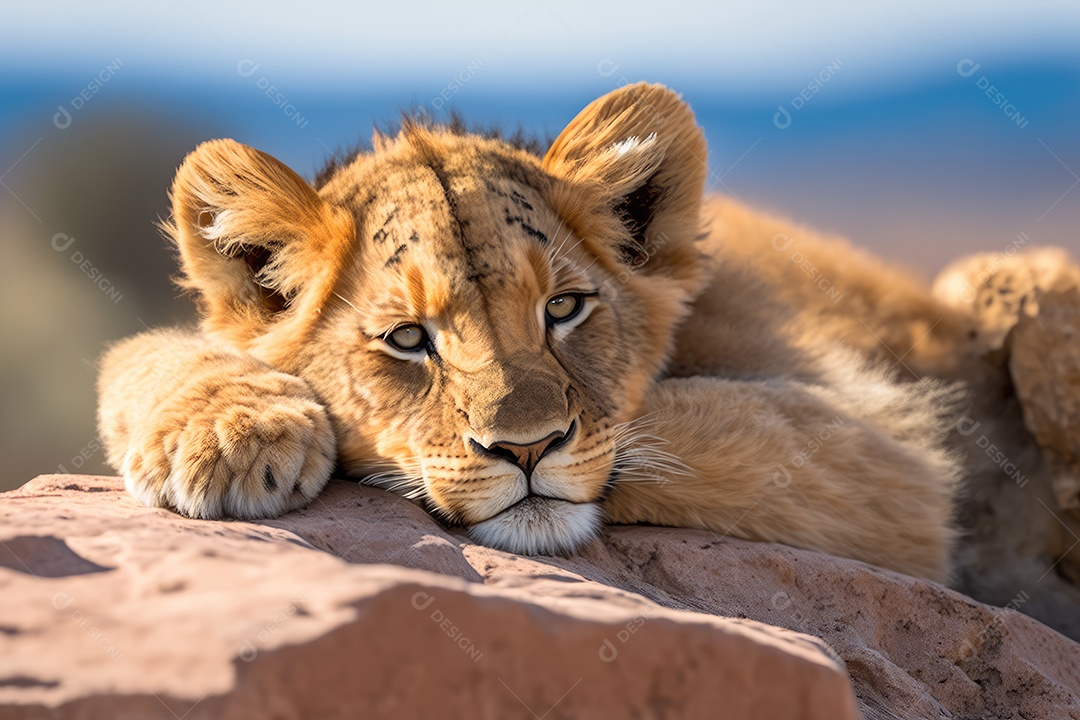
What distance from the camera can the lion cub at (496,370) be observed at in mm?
2830

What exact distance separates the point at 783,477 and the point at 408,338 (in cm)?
141

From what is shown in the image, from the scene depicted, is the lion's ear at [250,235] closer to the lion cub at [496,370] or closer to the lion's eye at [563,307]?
the lion cub at [496,370]

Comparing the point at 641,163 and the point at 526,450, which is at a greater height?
the point at 641,163

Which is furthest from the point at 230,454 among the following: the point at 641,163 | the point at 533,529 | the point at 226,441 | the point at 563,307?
the point at 641,163

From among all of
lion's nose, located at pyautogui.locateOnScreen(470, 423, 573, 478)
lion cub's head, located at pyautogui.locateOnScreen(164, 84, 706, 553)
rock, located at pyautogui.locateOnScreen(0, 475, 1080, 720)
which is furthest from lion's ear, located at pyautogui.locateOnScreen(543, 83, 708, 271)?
rock, located at pyautogui.locateOnScreen(0, 475, 1080, 720)

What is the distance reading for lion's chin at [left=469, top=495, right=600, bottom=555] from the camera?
2.81 meters

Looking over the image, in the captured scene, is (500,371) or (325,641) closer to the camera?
(325,641)

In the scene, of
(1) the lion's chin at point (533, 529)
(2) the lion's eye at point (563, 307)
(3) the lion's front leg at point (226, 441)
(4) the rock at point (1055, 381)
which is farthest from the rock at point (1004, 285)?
(3) the lion's front leg at point (226, 441)

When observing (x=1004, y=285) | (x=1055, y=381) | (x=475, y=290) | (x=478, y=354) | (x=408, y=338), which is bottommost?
(x=408, y=338)

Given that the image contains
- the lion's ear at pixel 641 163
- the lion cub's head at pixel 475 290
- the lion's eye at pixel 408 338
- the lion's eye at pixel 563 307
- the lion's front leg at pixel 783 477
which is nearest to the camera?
the lion cub's head at pixel 475 290

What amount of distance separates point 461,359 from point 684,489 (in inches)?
37.2

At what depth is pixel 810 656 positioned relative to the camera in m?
1.72

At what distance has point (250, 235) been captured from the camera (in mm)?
3418

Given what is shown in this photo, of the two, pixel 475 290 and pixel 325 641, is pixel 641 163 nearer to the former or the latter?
pixel 475 290
